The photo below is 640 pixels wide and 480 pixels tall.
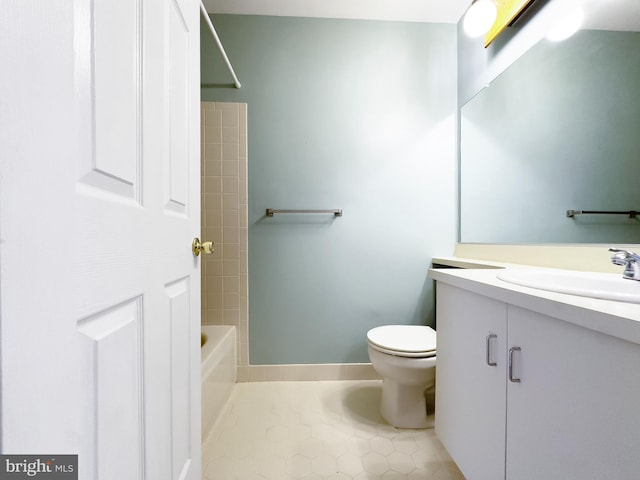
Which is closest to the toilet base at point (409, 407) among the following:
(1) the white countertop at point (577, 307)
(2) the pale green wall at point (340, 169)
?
(2) the pale green wall at point (340, 169)

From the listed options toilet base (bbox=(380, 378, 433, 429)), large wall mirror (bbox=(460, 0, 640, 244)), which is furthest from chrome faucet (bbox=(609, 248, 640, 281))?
toilet base (bbox=(380, 378, 433, 429))

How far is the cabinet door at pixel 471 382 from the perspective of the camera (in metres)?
0.70

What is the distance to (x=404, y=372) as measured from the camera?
1.26 metres

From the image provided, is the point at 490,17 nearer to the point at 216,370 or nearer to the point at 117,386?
the point at 117,386

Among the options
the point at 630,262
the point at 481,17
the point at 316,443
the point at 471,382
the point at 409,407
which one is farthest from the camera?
the point at 481,17

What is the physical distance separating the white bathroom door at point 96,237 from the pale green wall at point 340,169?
3.36 feet

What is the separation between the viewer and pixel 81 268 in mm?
366

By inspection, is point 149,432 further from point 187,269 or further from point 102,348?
point 187,269

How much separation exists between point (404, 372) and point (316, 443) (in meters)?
0.50

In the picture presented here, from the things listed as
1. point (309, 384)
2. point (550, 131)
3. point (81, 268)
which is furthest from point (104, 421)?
point (550, 131)

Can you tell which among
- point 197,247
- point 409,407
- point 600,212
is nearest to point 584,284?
point 600,212

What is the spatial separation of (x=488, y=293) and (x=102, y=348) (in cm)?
85

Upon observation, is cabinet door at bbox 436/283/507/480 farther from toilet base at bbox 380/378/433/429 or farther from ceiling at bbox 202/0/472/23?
ceiling at bbox 202/0/472/23

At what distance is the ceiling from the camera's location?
1648 mm
